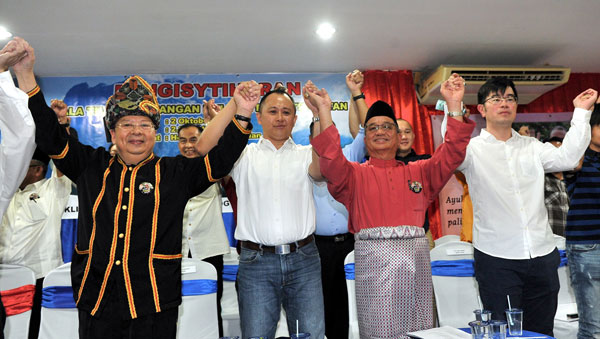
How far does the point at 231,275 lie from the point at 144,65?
124 inches

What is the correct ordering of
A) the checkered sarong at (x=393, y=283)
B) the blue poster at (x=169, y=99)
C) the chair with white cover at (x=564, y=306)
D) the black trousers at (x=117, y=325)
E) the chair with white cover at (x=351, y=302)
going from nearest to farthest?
the black trousers at (x=117, y=325) → the checkered sarong at (x=393, y=283) → the chair with white cover at (x=351, y=302) → the chair with white cover at (x=564, y=306) → the blue poster at (x=169, y=99)

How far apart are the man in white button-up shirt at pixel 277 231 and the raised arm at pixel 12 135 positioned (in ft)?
3.30

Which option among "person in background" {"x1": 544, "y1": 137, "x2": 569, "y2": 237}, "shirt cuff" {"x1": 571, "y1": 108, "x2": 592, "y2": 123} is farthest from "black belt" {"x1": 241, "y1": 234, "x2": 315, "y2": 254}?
"person in background" {"x1": 544, "y1": 137, "x2": 569, "y2": 237}

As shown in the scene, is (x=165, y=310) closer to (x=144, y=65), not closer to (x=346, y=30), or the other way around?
(x=346, y=30)

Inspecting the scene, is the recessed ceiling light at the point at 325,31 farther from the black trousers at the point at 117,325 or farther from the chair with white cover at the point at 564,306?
the black trousers at the point at 117,325

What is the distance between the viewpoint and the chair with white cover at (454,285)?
2.44 meters

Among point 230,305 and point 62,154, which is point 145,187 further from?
point 230,305

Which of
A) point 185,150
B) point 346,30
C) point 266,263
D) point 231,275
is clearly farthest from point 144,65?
point 266,263

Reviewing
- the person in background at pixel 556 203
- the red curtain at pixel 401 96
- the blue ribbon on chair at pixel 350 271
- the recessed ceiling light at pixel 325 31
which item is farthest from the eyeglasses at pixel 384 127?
the red curtain at pixel 401 96

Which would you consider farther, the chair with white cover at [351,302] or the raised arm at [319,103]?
the chair with white cover at [351,302]

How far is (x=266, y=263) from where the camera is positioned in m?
2.08

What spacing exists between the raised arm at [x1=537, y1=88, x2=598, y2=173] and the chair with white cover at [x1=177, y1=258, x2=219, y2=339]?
191 centimetres

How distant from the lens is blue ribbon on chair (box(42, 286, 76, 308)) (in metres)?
2.12

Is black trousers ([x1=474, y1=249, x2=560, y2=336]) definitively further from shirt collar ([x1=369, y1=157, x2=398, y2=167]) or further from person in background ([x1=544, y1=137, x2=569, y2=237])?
person in background ([x1=544, y1=137, x2=569, y2=237])
